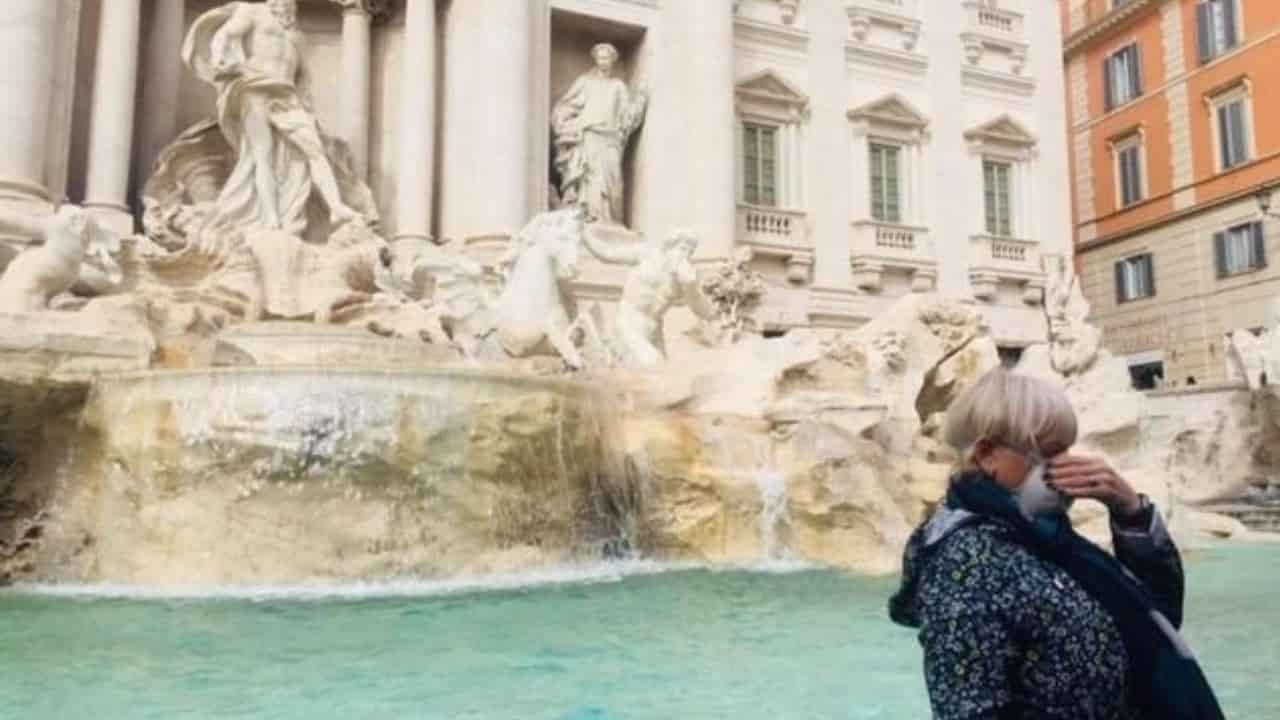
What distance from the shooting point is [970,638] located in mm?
1631

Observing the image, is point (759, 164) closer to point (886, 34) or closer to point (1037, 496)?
point (886, 34)

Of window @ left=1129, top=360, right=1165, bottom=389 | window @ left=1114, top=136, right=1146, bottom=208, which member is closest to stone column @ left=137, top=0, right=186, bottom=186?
window @ left=1129, top=360, right=1165, bottom=389

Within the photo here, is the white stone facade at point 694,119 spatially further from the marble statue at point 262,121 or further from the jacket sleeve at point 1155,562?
the jacket sleeve at point 1155,562

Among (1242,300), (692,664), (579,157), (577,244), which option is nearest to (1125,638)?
(692,664)

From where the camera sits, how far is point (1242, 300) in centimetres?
2291

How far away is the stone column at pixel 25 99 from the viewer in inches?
509

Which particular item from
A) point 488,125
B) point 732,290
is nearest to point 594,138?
point 488,125

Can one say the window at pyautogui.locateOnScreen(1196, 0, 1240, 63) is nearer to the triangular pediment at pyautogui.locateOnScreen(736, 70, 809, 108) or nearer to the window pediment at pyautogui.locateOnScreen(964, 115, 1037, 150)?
the window pediment at pyautogui.locateOnScreen(964, 115, 1037, 150)

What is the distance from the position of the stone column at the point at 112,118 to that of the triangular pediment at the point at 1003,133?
1432 cm

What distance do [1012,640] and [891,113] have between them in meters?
20.0

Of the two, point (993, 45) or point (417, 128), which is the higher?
point (993, 45)

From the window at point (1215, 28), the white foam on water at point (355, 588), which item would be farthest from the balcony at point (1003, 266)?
the white foam on water at point (355, 588)

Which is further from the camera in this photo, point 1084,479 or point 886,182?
point 886,182

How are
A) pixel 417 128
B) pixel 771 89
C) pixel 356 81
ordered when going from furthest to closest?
1. pixel 771 89
2. pixel 356 81
3. pixel 417 128
